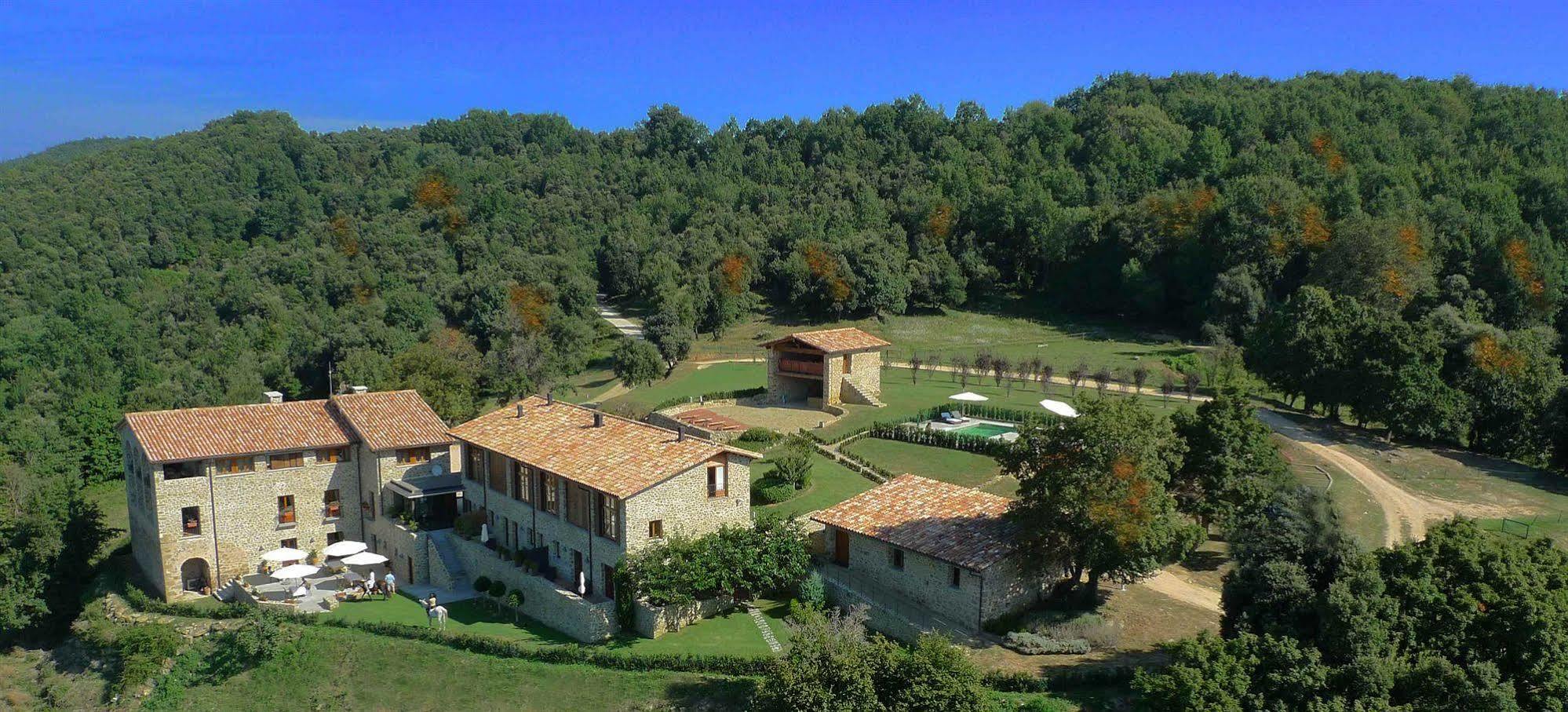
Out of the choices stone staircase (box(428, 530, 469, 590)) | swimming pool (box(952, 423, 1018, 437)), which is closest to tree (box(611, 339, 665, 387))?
swimming pool (box(952, 423, 1018, 437))

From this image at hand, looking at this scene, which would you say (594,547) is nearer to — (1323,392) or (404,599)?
(404,599)

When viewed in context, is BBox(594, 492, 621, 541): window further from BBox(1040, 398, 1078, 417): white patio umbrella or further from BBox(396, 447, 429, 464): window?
BBox(1040, 398, 1078, 417): white patio umbrella

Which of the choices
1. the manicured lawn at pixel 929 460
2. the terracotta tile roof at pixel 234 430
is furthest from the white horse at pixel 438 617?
the manicured lawn at pixel 929 460

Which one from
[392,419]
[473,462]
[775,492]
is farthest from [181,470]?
[775,492]

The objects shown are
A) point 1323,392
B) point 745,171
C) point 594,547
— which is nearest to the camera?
point 594,547

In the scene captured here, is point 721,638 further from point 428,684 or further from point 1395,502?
point 1395,502

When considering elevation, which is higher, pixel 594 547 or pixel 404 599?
pixel 594 547

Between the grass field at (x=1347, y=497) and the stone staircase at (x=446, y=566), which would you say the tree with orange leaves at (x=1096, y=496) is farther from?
the stone staircase at (x=446, y=566)

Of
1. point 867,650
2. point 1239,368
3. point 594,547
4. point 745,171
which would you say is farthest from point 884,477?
point 745,171
